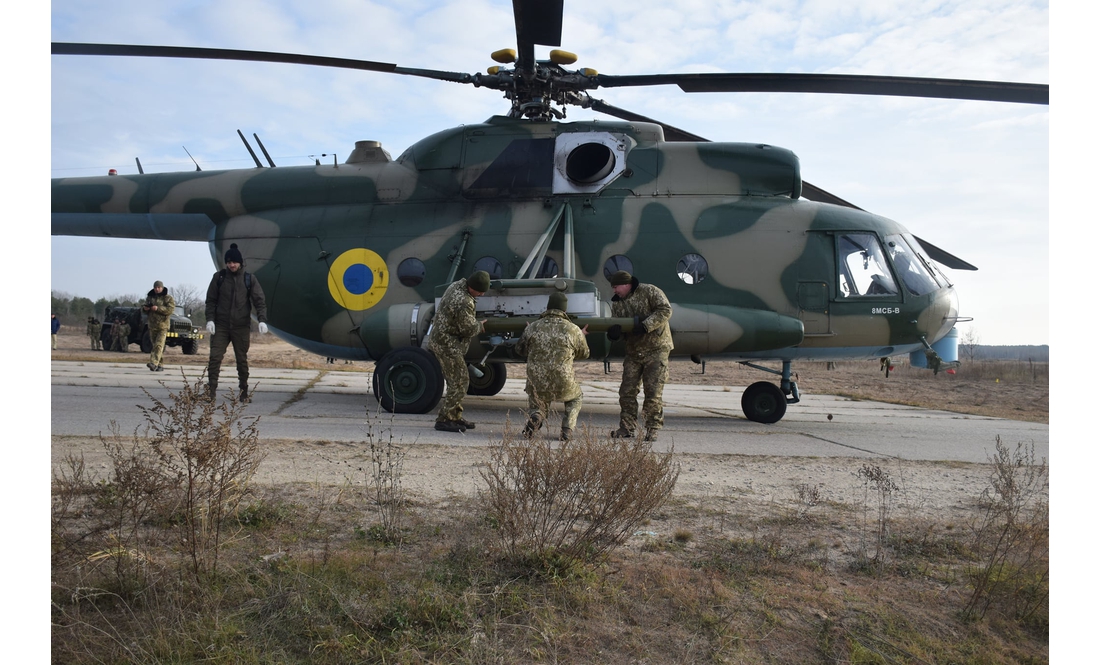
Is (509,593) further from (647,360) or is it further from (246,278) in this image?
(246,278)

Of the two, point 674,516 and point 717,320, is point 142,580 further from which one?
point 717,320

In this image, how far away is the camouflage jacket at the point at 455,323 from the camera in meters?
6.96

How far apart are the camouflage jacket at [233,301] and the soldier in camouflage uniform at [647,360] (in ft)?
14.8

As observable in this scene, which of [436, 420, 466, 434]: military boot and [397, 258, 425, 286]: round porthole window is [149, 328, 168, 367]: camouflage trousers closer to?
[397, 258, 425, 286]: round porthole window

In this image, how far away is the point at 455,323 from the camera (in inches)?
277

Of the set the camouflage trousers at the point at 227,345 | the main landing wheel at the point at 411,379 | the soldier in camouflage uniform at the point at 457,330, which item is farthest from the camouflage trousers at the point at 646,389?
the camouflage trousers at the point at 227,345

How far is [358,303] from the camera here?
352 inches

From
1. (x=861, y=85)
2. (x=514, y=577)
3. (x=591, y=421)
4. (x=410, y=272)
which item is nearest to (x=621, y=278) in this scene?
(x=591, y=421)

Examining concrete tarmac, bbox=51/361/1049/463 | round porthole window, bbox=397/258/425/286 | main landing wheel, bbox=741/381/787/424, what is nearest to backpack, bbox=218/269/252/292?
concrete tarmac, bbox=51/361/1049/463

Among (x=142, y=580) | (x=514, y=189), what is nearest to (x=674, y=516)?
(x=142, y=580)

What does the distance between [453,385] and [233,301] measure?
326 cm

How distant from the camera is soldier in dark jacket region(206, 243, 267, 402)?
8234 mm

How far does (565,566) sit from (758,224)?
639 centimetres

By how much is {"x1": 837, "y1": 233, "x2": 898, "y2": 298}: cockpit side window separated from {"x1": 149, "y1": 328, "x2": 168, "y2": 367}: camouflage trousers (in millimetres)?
11227
